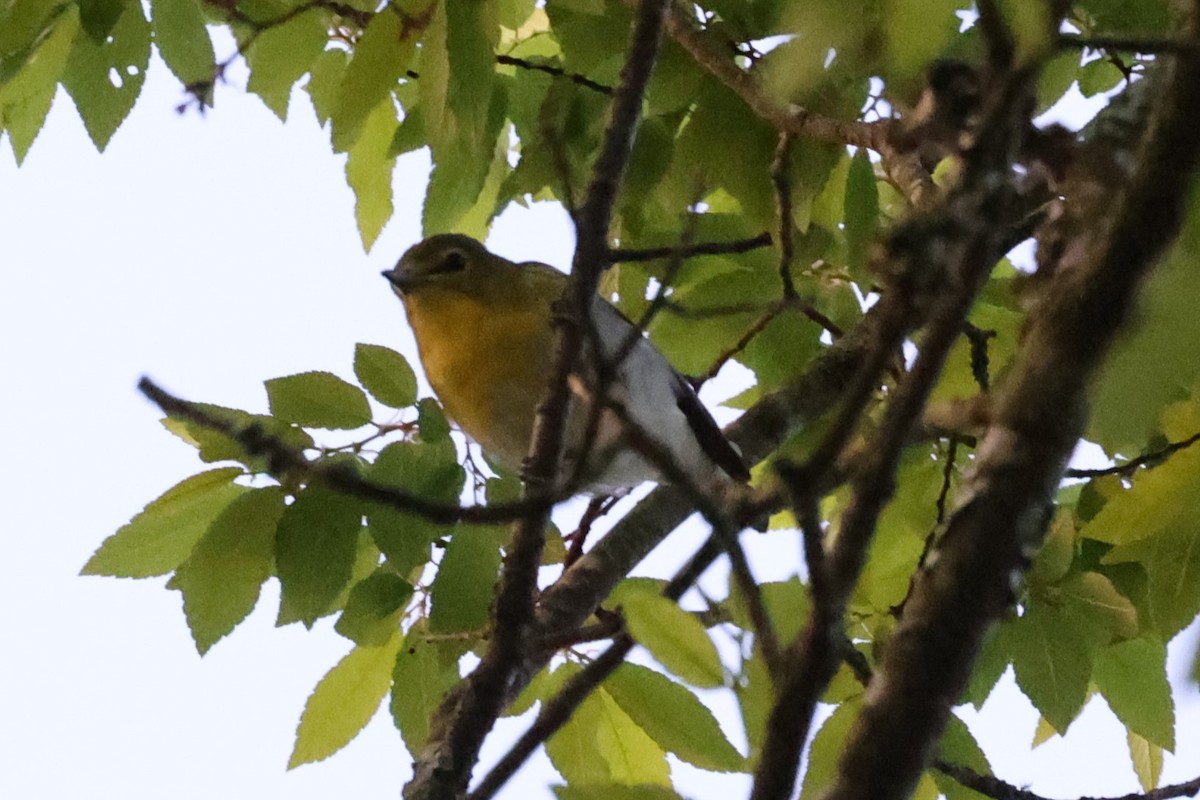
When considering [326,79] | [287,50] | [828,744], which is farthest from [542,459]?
[326,79]

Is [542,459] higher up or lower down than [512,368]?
lower down

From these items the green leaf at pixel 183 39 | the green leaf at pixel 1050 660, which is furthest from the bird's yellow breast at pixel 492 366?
the green leaf at pixel 1050 660

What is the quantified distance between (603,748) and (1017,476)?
1.42m

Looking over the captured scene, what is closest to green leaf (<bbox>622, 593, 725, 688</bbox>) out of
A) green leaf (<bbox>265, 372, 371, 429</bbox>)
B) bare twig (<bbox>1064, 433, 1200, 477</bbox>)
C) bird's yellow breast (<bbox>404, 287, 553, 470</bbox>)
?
bare twig (<bbox>1064, 433, 1200, 477</bbox>)

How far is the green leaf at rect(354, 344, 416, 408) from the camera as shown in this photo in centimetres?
223

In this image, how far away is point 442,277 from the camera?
364 cm

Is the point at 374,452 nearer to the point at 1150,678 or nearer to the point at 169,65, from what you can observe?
the point at 169,65

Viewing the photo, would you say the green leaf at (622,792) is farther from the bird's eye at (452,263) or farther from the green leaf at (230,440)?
the bird's eye at (452,263)

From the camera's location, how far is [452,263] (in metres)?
3.76

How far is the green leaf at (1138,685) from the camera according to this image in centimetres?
209

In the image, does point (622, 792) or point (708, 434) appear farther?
point (708, 434)

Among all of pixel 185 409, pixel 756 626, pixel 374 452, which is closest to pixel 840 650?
pixel 756 626

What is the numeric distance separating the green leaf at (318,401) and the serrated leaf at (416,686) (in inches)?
15.6

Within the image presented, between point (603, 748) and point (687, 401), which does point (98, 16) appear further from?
point (687, 401)
